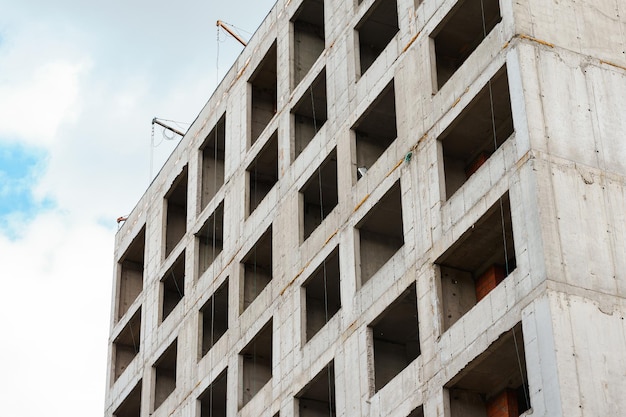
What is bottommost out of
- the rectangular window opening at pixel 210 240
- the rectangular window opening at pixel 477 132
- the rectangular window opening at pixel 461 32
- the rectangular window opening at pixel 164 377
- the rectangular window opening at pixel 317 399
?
the rectangular window opening at pixel 317 399

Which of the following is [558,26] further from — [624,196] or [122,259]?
[122,259]

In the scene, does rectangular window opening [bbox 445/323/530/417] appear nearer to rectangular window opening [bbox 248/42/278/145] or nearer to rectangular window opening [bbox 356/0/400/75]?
rectangular window opening [bbox 356/0/400/75]

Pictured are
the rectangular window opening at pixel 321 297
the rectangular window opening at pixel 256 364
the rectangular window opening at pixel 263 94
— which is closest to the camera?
the rectangular window opening at pixel 321 297

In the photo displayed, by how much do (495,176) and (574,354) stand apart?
6.15 m

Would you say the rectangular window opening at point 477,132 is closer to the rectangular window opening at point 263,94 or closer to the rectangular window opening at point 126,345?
the rectangular window opening at point 263,94

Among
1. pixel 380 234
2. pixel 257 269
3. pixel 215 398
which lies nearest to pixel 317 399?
pixel 380 234

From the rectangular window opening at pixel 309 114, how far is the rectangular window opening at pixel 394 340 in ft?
32.2

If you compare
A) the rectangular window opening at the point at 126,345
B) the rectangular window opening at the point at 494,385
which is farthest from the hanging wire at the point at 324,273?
the rectangular window opening at the point at 126,345

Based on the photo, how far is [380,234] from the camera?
45.5 metres

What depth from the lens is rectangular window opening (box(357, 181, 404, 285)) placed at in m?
44.3

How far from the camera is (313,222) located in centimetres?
5056

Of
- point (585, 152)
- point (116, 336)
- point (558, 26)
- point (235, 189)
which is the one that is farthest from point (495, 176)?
point (116, 336)

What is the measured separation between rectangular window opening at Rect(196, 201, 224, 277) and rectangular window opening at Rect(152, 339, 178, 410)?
157 inches

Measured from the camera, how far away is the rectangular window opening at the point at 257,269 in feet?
172
